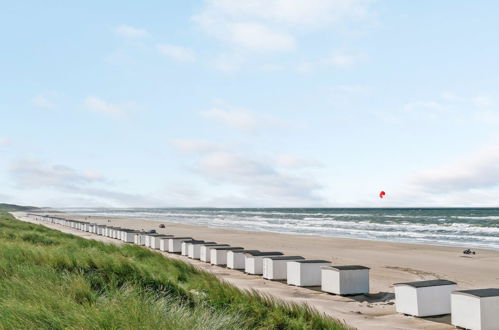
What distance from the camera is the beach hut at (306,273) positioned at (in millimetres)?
14305

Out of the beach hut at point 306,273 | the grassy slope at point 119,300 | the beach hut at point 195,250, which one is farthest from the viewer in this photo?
the beach hut at point 195,250

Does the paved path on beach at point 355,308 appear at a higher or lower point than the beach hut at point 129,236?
lower

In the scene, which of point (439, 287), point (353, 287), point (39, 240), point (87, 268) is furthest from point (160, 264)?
point (39, 240)

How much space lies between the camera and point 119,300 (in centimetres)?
816

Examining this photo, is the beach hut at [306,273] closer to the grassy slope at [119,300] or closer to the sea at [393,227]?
the grassy slope at [119,300]

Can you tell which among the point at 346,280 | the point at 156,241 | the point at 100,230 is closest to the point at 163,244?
the point at 156,241

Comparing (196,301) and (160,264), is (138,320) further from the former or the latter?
(160,264)

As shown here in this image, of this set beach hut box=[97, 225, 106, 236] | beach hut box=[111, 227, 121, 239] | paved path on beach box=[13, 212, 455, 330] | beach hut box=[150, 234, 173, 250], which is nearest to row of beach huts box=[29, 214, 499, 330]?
paved path on beach box=[13, 212, 455, 330]

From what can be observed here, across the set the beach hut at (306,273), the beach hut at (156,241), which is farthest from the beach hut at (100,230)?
the beach hut at (306,273)

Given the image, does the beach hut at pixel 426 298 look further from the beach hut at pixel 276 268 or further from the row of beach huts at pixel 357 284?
the beach hut at pixel 276 268

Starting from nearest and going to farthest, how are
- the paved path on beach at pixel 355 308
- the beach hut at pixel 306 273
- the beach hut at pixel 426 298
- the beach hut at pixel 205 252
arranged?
the paved path on beach at pixel 355 308 < the beach hut at pixel 426 298 < the beach hut at pixel 306 273 < the beach hut at pixel 205 252

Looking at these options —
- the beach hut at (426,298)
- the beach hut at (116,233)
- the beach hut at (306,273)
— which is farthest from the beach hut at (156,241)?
the beach hut at (426,298)

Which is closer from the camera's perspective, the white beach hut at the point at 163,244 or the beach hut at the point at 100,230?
the white beach hut at the point at 163,244

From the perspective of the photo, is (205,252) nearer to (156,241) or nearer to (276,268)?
(276,268)
